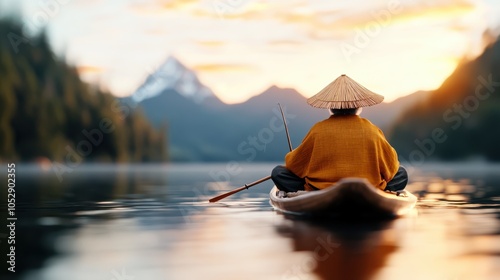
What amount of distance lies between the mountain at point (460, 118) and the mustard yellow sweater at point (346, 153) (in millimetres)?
92896

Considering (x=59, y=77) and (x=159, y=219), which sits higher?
(x=59, y=77)

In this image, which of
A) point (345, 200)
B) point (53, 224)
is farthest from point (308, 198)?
point (53, 224)

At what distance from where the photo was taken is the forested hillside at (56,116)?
63.2 metres

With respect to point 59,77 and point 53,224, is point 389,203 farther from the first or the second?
point 59,77

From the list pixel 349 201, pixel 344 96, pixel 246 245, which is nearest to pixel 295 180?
pixel 349 201

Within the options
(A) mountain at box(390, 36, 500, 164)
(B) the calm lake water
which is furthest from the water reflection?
(A) mountain at box(390, 36, 500, 164)

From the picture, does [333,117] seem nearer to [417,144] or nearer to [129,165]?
[129,165]

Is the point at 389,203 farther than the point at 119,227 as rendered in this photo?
Yes

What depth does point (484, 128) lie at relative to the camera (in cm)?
10212

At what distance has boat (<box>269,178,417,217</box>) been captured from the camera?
→ 887 centimetres

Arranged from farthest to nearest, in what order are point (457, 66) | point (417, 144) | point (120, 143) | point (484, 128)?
point (457, 66), point (417, 144), point (484, 128), point (120, 143)

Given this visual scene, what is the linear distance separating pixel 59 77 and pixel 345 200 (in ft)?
242

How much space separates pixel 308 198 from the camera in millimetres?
9555

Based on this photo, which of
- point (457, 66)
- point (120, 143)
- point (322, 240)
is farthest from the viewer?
point (457, 66)
